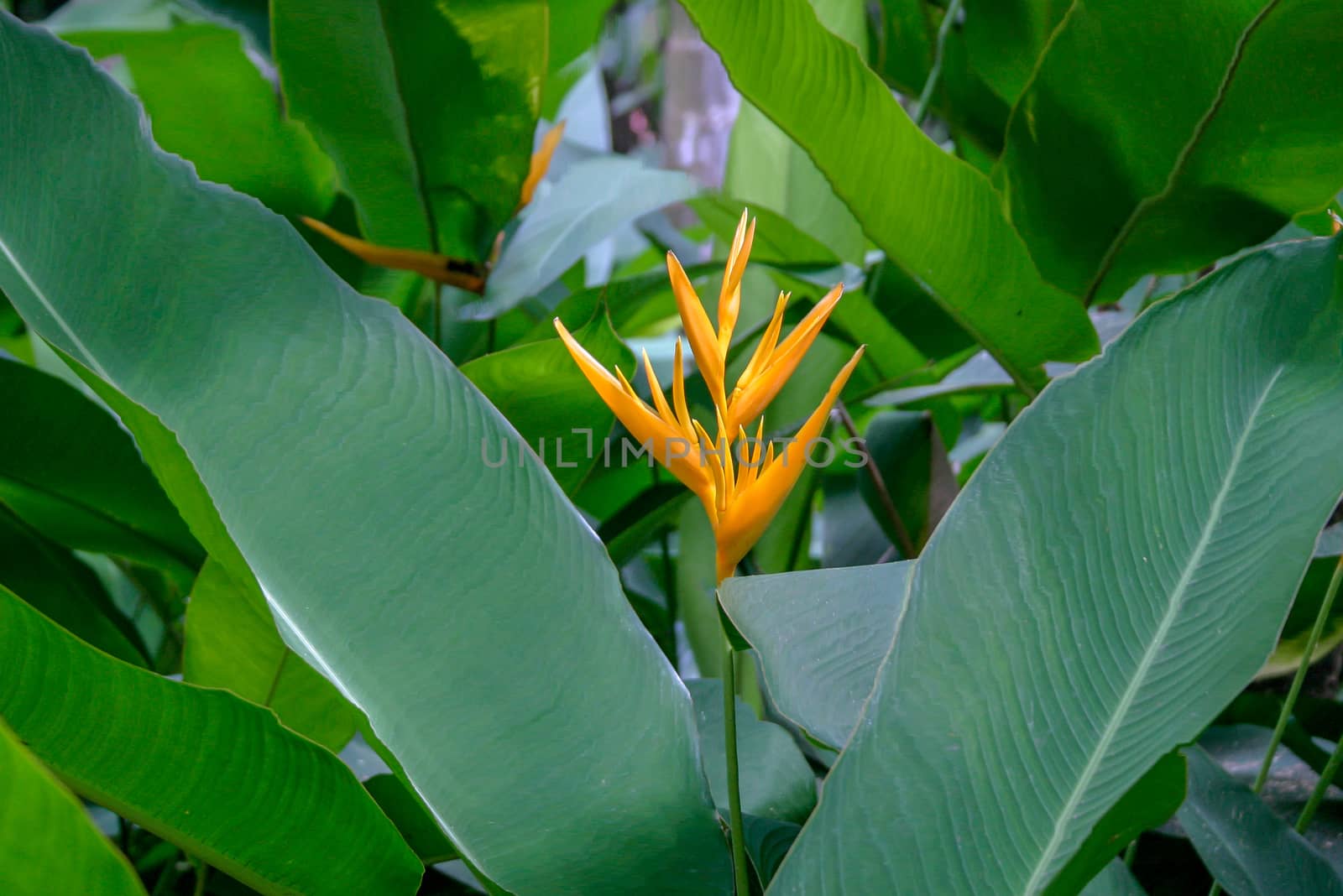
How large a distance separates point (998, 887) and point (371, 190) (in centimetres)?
56

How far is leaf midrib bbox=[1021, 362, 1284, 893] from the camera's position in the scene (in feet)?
0.97

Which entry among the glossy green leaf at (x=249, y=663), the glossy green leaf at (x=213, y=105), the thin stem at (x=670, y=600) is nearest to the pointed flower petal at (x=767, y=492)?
the glossy green leaf at (x=249, y=663)

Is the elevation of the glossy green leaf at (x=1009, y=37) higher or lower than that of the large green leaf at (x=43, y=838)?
higher

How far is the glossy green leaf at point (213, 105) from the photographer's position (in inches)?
24.5

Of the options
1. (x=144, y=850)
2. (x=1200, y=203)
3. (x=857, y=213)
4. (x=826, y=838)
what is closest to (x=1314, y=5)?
(x=1200, y=203)

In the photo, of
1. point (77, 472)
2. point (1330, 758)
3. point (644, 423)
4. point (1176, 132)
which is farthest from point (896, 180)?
point (77, 472)

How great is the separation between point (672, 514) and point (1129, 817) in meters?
0.35

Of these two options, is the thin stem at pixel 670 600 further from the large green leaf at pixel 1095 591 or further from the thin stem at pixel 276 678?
the large green leaf at pixel 1095 591

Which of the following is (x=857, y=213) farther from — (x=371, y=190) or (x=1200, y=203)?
(x=371, y=190)

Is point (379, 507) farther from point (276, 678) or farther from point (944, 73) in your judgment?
point (944, 73)

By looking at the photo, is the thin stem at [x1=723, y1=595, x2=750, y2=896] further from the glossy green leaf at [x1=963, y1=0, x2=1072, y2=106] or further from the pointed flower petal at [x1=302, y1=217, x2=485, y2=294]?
the glossy green leaf at [x1=963, y1=0, x2=1072, y2=106]

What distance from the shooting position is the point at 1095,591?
0.32m

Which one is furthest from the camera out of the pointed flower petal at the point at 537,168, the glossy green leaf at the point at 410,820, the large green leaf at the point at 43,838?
the pointed flower petal at the point at 537,168

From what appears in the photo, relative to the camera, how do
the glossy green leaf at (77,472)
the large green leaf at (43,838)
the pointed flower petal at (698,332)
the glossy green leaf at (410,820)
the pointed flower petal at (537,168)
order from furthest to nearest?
the pointed flower petal at (537,168) < the glossy green leaf at (77,472) < the glossy green leaf at (410,820) < the pointed flower petal at (698,332) < the large green leaf at (43,838)
